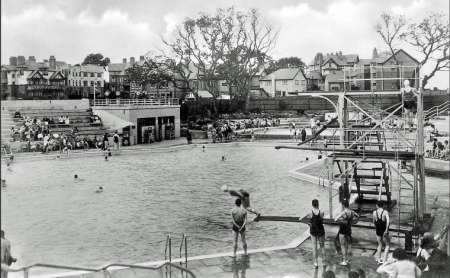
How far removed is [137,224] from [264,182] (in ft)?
30.0

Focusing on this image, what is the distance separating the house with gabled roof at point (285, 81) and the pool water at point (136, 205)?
6096 cm

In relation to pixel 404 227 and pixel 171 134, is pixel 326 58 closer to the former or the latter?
pixel 171 134

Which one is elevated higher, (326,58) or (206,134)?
(326,58)

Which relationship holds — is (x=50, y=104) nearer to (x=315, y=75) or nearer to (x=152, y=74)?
(x=152, y=74)

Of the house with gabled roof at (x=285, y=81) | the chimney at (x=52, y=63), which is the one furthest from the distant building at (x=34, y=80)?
the house with gabled roof at (x=285, y=81)

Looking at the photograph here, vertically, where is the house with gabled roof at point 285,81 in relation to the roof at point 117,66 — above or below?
below

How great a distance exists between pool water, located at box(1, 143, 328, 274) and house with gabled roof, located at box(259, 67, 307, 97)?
61.0 meters

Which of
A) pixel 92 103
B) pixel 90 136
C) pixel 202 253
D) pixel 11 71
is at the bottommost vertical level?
pixel 202 253

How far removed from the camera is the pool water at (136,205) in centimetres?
1277

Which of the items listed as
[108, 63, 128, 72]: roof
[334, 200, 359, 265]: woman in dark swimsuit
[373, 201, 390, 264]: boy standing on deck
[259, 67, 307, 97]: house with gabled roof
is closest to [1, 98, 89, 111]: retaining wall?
[334, 200, 359, 265]: woman in dark swimsuit

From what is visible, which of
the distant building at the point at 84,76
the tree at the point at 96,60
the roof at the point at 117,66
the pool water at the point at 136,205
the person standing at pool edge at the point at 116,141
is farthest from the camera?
the tree at the point at 96,60

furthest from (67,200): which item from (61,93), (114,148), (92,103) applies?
(61,93)

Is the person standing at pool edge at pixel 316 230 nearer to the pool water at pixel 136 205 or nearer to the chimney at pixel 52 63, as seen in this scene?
the pool water at pixel 136 205

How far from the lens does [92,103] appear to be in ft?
145
